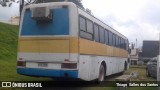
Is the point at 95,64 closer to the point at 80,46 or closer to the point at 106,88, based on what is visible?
the point at 106,88

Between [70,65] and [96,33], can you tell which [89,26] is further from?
[70,65]

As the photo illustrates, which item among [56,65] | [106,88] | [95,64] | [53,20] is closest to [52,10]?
[53,20]

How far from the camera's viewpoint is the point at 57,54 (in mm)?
11688

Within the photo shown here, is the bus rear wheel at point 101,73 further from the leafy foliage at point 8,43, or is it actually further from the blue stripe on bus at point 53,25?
the leafy foliage at point 8,43

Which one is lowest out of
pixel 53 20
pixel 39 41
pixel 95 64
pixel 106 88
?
pixel 106 88

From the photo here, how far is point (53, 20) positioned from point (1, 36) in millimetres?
22449

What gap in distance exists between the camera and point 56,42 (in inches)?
463

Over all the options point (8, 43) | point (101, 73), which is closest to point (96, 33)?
point (101, 73)

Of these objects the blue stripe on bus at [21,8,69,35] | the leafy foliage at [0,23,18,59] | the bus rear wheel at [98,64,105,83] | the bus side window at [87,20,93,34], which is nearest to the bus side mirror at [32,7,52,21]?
the blue stripe on bus at [21,8,69,35]

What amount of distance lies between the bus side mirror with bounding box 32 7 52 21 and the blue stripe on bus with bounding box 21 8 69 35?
21cm

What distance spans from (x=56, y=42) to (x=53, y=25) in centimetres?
72

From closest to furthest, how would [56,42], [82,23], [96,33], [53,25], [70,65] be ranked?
1. [70,65]
2. [56,42]
3. [53,25]
4. [82,23]
5. [96,33]

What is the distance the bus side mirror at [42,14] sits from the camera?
11.8m

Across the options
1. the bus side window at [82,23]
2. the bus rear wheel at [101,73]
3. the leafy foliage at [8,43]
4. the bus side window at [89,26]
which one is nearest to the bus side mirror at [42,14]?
the bus side window at [82,23]
